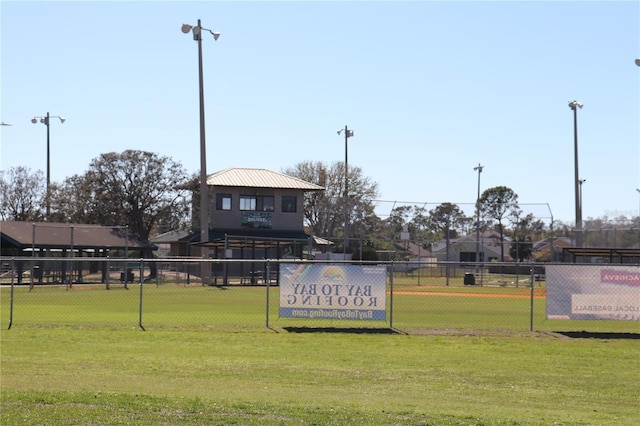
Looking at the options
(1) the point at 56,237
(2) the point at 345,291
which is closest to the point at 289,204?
(1) the point at 56,237

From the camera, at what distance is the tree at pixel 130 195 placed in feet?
204

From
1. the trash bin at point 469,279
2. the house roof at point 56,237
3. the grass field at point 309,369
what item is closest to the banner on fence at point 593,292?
the grass field at point 309,369

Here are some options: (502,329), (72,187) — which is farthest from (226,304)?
A: (72,187)

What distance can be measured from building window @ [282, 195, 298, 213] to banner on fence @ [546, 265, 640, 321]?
155ft

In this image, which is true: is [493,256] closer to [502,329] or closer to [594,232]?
[594,232]

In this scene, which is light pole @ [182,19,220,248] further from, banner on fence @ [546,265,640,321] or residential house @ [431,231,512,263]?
banner on fence @ [546,265,640,321]

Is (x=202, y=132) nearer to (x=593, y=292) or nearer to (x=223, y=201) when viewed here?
(x=223, y=201)

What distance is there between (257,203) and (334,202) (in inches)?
316

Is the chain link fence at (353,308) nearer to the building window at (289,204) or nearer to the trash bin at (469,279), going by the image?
the trash bin at (469,279)

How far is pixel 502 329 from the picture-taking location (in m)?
21.7

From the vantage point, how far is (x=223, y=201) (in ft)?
218

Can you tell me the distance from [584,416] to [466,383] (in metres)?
3.01

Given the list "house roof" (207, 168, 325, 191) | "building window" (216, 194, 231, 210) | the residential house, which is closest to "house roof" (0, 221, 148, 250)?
"building window" (216, 194, 231, 210)

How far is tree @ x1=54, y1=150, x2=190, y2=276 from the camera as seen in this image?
2446 inches
